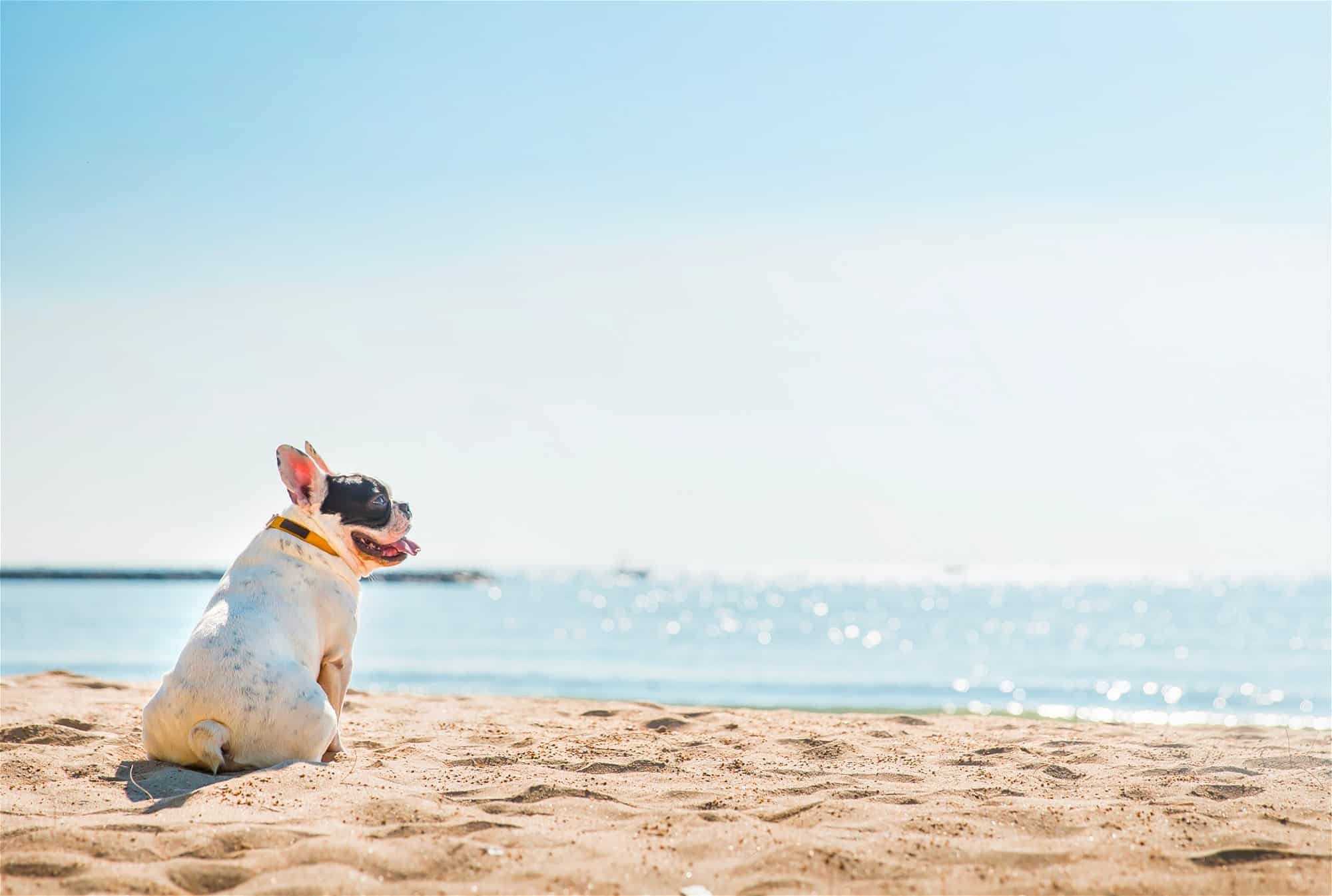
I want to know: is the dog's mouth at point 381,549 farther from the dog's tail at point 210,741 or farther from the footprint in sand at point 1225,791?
the footprint in sand at point 1225,791

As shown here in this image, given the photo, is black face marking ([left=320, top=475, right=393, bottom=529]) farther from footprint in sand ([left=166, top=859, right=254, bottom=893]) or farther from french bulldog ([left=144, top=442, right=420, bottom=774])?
footprint in sand ([left=166, top=859, right=254, bottom=893])

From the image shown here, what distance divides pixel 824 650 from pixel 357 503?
99.3 feet

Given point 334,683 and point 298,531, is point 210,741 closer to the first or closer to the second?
point 334,683

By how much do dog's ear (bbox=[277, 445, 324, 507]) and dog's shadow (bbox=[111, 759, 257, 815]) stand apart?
146cm

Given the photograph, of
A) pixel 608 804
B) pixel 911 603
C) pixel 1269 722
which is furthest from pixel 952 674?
pixel 911 603

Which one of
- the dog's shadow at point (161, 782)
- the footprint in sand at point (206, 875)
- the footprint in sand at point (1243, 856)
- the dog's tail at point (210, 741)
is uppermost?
the footprint in sand at point (1243, 856)

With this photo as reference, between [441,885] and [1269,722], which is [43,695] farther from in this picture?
[1269,722]

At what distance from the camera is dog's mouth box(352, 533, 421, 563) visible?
6148 millimetres

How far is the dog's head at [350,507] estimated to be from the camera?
5992mm

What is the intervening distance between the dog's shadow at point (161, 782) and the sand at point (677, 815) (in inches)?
0.9

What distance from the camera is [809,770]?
5.66m

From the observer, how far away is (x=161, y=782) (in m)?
5.12

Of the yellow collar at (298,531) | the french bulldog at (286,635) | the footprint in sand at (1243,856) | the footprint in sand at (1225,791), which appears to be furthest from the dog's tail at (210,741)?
the footprint in sand at (1225,791)

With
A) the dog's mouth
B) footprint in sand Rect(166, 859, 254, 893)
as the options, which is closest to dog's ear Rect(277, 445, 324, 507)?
the dog's mouth
